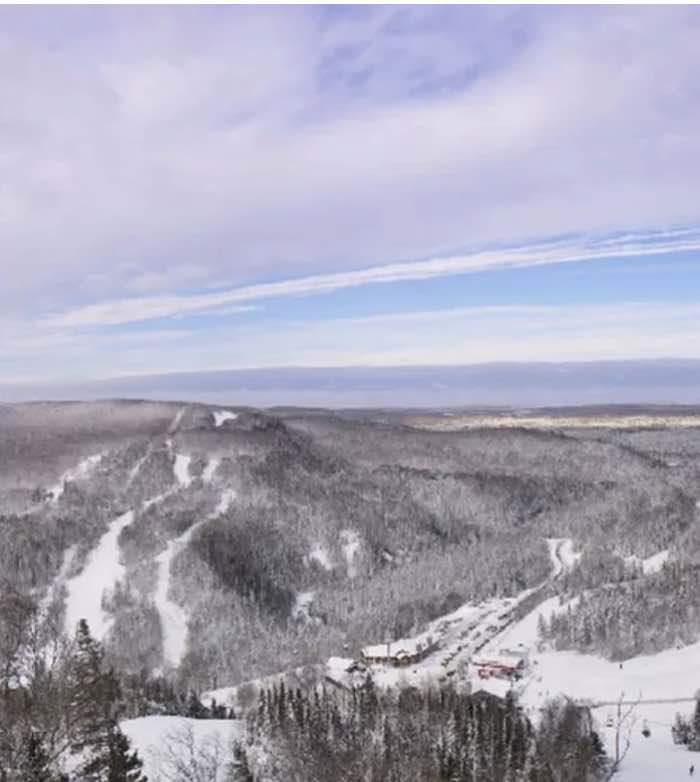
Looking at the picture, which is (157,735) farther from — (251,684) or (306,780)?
(251,684)

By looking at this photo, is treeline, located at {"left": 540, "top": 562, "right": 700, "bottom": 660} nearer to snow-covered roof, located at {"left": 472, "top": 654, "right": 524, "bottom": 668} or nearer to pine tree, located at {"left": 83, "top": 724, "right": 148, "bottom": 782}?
snow-covered roof, located at {"left": 472, "top": 654, "right": 524, "bottom": 668}

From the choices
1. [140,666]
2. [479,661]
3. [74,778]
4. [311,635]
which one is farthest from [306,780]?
[311,635]

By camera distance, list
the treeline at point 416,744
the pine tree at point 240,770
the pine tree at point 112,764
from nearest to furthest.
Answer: the pine tree at point 112,764
the treeline at point 416,744
the pine tree at point 240,770

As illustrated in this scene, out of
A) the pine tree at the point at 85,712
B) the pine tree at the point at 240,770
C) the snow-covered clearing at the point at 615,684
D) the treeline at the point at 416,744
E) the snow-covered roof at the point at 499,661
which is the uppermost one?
the pine tree at the point at 85,712

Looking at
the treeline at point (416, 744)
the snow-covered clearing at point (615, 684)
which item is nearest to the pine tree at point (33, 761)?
the treeline at point (416, 744)

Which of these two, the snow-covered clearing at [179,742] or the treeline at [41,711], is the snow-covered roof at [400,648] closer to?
the snow-covered clearing at [179,742]

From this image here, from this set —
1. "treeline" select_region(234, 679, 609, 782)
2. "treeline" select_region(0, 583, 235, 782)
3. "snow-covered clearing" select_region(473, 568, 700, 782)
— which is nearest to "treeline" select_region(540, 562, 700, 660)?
"snow-covered clearing" select_region(473, 568, 700, 782)

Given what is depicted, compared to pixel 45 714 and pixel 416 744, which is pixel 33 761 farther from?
pixel 416 744
